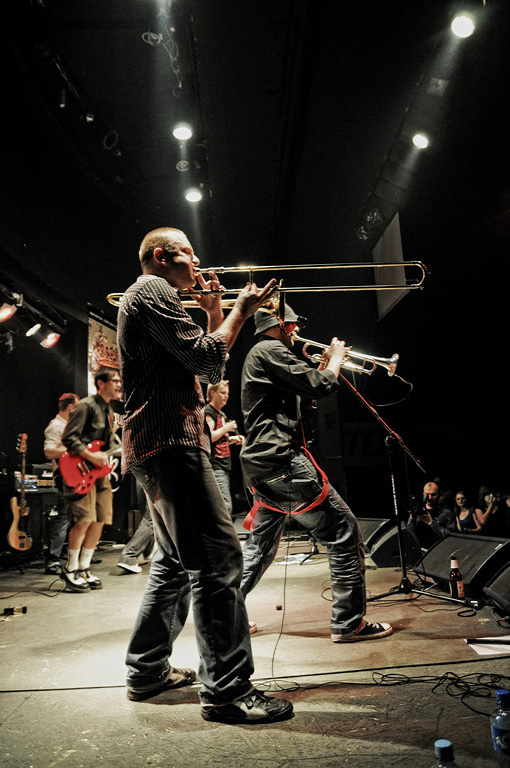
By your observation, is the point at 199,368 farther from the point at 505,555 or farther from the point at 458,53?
the point at 458,53

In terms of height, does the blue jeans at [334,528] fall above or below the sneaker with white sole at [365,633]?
above

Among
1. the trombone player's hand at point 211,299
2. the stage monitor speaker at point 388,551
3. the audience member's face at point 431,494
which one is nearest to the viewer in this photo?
the trombone player's hand at point 211,299

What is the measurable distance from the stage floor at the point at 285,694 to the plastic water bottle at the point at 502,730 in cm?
5

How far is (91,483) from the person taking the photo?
5414 millimetres

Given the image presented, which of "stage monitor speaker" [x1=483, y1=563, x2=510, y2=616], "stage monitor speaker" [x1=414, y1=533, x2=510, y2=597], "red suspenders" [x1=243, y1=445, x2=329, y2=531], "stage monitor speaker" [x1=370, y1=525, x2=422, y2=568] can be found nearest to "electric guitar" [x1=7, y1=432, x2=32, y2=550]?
"stage monitor speaker" [x1=370, y1=525, x2=422, y2=568]

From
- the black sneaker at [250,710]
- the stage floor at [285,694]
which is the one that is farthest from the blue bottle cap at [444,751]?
the black sneaker at [250,710]

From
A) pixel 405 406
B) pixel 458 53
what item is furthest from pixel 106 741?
pixel 405 406

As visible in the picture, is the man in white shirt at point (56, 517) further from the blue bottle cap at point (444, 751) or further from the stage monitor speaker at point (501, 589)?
the blue bottle cap at point (444, 751)

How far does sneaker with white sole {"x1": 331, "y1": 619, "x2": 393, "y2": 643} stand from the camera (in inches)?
121

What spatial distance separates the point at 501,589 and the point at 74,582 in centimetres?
384

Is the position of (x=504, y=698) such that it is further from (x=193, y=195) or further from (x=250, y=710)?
(x=193, y=195)

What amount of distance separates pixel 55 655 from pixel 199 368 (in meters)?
2.10

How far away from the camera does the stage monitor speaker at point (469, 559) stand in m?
3.87

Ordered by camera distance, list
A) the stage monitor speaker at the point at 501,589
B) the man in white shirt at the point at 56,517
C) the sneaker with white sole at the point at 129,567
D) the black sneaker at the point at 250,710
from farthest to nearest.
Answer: the man in white shirt at the point at 56,517
the sneaker with white sole at the point at 129,567
the stage monitor speaker at the point at 501,589
the black sneaker at the point at 250,710
